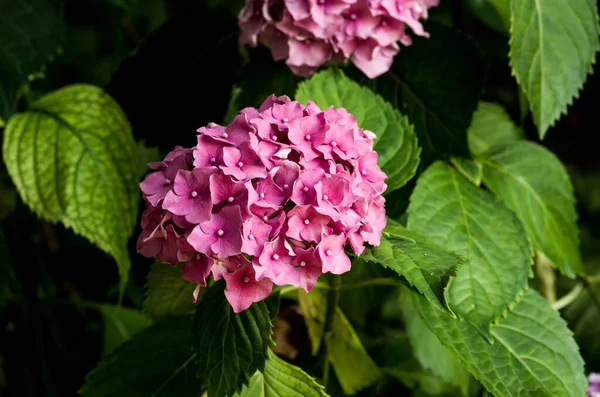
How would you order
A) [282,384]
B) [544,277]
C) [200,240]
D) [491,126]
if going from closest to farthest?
[200,240] → [282,384] → [544,277] → [491,126]

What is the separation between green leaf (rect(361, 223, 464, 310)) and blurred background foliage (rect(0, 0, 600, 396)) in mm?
191

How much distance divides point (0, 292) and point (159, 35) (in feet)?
1.40

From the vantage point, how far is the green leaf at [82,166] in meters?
0.96

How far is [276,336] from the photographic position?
100 cm

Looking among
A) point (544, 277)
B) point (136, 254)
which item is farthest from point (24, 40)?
point (544, 277)

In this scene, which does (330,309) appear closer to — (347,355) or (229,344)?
(347,355)

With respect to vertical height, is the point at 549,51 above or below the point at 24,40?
above

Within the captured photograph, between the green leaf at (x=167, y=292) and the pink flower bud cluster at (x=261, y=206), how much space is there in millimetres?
208

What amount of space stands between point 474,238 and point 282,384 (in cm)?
29

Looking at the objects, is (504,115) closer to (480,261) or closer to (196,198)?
(480,261)

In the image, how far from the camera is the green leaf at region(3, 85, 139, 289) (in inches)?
37.7

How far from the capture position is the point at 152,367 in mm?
853

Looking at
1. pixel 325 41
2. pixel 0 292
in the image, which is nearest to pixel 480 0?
pixel 325 41

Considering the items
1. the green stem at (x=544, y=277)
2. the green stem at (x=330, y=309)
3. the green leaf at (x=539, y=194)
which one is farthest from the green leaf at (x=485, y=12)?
the green stem at (x=330, y=309)
